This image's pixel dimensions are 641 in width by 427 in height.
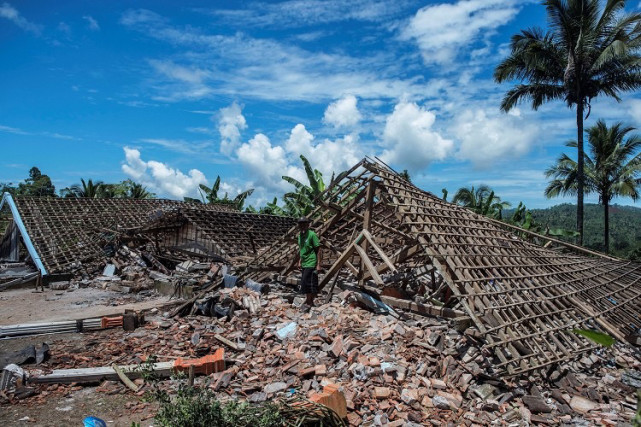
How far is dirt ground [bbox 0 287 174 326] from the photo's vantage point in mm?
10297

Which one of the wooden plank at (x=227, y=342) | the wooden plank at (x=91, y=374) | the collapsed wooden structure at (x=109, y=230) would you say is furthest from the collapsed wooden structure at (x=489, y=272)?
the collapsed wooden structure at (x=109, y=230)

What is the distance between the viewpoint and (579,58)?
18.5 meters

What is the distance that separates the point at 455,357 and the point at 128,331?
5.91m

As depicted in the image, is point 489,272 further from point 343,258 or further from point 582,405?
point 343,258

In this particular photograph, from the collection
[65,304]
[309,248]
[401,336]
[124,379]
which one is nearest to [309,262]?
[309,248]

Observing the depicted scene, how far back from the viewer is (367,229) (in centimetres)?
854

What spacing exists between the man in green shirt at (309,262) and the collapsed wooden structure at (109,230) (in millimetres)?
6436

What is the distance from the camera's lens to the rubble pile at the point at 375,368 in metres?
4.94

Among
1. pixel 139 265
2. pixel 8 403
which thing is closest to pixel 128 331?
pixel 8 403

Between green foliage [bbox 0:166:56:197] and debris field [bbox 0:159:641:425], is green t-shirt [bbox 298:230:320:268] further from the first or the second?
green foliage [bbox 0:166:56:197]

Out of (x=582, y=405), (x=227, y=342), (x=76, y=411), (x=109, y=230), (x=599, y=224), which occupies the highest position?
(x=599, y=224)

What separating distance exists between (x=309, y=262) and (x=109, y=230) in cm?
1277

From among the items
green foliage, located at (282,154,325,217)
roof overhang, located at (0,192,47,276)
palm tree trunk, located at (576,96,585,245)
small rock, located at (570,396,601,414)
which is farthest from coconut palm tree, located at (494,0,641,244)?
roof overhang, located at (0,192,47,276)

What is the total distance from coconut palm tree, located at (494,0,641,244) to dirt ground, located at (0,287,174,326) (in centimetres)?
1795
